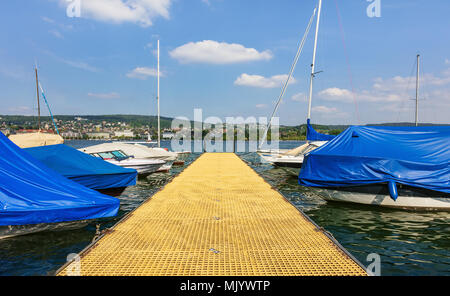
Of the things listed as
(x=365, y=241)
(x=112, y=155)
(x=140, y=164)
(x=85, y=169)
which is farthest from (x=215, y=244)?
(x=112, y=155)

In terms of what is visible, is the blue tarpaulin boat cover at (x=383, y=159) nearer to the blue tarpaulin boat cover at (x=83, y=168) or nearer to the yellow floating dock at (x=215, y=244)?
the yellow floating dock at (x=215, y=244)

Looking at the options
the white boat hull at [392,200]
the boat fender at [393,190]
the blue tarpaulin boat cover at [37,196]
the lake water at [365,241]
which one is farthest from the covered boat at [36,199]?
the boat fender at [393,190]

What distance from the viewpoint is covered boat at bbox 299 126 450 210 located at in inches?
333

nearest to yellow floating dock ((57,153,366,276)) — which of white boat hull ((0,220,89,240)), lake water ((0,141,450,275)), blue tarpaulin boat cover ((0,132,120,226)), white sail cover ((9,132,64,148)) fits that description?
blue tarpaulin boat cover ((0,132,120,226))

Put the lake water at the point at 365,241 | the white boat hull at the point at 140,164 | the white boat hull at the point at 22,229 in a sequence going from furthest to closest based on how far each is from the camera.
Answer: the white boat hull at the point at 140,164 < the white boat hull at the point at 22,229 < the lake water at the point at 365,241

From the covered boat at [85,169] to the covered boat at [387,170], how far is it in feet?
21.4

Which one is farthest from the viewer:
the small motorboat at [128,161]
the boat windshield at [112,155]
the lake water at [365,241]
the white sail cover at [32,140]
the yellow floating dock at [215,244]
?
the white sail cover at [32,140]

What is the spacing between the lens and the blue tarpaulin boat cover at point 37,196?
520 cm

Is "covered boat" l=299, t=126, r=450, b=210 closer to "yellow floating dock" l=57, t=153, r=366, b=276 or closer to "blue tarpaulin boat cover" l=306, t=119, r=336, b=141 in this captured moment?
"yellow floating dock" l=57, t=153, r=366, b=276

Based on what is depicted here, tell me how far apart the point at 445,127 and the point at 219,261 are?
1073cm

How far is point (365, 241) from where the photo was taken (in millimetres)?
6438

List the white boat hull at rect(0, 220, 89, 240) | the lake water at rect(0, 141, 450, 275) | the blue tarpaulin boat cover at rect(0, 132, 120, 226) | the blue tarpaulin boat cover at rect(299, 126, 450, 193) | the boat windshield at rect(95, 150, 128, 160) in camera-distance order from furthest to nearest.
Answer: the boat windshield at rect(95, 150, 128, 160)
the blue tarpaulin boat cover at rect(299, 126, 450, 193)
the white boat hull at rect(0, 220, 89, 240)
the blue tarpaulin boat cover at rect(0, 132, 120, 226)
the lake water at rect(0, 141, 450, 275)

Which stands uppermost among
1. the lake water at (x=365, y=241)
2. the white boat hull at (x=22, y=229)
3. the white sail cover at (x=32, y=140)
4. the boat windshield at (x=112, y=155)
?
the white sail cover at (x=32, y=140)

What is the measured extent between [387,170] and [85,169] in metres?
9.88
